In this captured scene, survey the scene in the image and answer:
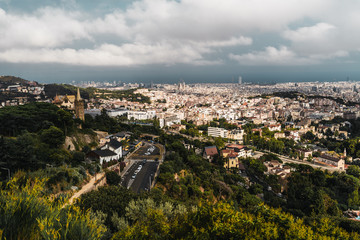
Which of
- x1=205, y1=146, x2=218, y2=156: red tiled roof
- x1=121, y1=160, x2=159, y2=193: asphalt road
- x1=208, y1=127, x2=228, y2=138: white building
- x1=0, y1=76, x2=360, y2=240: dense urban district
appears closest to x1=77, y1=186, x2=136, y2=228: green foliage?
x1=0, y1=76, x2=360, y2=240: dense urban district

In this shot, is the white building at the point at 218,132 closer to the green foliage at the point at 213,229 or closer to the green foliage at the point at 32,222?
the green foliage at the point at 213,229

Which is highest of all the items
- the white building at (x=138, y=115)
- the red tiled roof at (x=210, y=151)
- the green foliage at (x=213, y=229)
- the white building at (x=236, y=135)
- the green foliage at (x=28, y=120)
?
the green foliage at (x=28, y=120)

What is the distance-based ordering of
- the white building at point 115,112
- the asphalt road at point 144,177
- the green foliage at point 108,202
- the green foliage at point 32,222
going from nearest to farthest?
the green foliage at point 32,222 < the green foliage at point 108,202 < the asphalt road at point 144,177 < the white building at point 115,112

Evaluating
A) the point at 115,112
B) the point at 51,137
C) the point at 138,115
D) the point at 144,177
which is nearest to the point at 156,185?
the point at 144,177

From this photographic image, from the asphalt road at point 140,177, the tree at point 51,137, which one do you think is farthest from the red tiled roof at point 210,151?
the tree at point 51,137

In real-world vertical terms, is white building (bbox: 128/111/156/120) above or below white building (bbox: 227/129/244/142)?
above

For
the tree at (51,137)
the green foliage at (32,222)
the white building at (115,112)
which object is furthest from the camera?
the white building at (115,112)

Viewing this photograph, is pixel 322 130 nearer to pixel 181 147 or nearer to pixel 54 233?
pixel 181 147

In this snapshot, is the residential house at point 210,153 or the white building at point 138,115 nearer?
the residential house at point 210,153

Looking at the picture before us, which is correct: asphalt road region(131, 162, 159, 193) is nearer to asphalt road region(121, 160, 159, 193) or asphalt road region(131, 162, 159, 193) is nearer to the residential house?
asphalt road region(121, 160, 159, 193)
